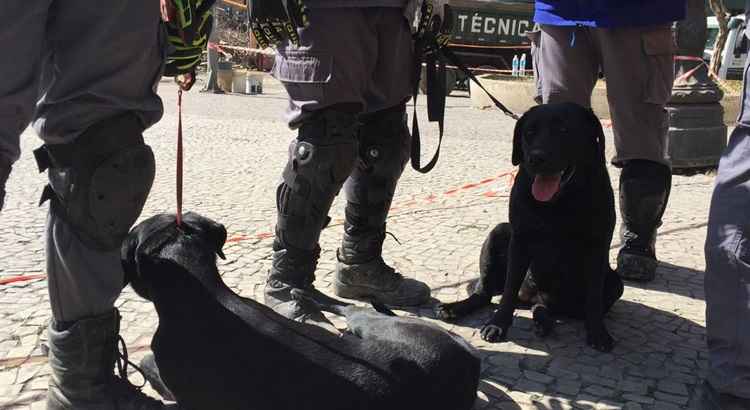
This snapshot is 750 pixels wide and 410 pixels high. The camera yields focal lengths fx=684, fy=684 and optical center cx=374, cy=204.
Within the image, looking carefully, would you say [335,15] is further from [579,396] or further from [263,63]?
[263,63]

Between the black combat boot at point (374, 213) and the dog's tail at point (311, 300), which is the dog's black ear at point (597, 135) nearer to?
the black combat boot at point (374, 213)

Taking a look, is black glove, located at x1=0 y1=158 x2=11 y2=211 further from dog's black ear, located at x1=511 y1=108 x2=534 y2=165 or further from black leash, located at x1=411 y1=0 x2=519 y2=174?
dog's black ear, located at x1=511 y1=108 x2=534 y2=165

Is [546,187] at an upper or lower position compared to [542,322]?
upper

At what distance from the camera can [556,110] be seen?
8.23 ft

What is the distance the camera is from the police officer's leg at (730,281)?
5.78 ft

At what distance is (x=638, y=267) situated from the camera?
3.14m

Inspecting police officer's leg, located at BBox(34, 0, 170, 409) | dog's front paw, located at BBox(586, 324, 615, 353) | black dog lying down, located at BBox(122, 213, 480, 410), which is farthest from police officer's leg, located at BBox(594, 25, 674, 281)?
police officer's leg, located at BBox(34, 0, 170, 409)

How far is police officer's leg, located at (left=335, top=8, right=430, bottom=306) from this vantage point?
100 inches

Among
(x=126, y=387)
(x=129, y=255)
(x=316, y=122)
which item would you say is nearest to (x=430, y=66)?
(x=316, y=122)

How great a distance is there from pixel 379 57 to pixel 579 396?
4.45 feet

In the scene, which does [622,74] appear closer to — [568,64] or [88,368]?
[568,64]

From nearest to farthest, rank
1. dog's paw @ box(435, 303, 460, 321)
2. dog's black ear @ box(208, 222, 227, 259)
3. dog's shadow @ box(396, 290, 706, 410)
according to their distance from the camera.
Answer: dog's black ear @ box(208, 222, 227, 259)
dog's shadow @ box(396, 290, 706, 410)
dog's paw @ box(435, 303, 460, 321)

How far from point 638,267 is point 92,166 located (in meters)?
2.44

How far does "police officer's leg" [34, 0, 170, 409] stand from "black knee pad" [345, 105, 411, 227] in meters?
1.02
